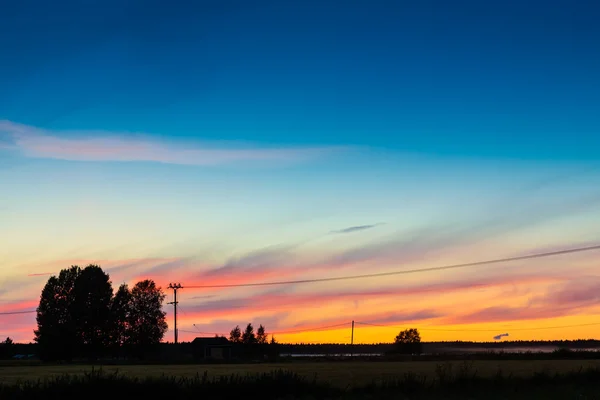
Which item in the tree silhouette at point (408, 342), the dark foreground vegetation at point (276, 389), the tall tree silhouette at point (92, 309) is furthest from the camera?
the tree silhouette at point (408, 342)

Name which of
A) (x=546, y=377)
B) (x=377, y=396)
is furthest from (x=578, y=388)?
(x=377, y=396)

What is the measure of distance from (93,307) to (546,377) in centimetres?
11740

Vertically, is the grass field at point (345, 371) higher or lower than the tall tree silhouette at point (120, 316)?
lower

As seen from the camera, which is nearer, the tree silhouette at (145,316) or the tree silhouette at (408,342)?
the tree silhouette at (145,316)

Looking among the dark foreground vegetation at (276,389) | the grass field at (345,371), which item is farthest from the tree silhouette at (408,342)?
the dark foreground vegetation at (276,389)

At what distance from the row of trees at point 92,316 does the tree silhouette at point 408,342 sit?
64.9 metres

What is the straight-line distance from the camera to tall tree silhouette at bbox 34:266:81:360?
136 m

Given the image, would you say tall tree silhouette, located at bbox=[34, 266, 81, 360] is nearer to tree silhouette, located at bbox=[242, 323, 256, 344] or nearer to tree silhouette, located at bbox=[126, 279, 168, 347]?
tree silhouette, located at bbox=[126, 279, 168, 347]

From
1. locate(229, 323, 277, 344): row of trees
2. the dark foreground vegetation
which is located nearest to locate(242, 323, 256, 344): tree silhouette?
locate(229, 323, 277, 344): row of trees

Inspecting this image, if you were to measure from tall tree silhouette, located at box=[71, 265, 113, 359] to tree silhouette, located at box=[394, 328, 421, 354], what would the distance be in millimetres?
77036

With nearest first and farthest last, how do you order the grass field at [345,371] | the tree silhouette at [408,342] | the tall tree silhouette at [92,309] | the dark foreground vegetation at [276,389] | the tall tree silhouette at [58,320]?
the dark foreground vegetation at [276,389], the grass field at [345,371], the tall tree silhouette at [58,320], the tall tree silhouette at [92,309], the tree silhouette at [408,342]

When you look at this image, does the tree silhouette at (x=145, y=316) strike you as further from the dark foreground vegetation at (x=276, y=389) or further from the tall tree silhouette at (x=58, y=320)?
the dark foreground vegetation at (x=276, y=389)

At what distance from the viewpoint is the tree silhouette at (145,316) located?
476 feet

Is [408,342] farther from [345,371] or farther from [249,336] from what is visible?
[345,371]
